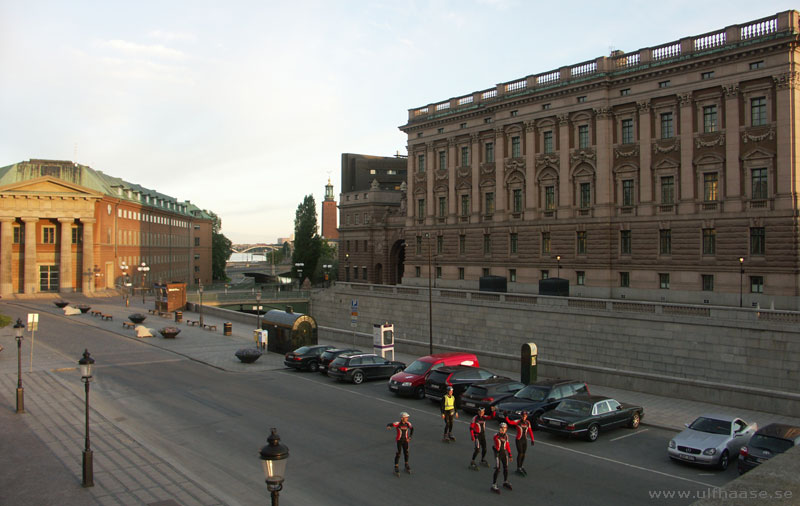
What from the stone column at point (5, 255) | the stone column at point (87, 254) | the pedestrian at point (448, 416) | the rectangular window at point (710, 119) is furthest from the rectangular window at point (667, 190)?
the stone column at point (5, 255)

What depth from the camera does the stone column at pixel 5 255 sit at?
65312mm

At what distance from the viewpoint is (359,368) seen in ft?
89.6

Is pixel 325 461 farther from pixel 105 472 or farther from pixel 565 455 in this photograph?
pixel 565 455

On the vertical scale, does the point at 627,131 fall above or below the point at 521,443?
above

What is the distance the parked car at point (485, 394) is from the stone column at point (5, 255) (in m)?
64.4

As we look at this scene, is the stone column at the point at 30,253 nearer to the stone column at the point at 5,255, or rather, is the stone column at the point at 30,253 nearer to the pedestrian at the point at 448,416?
the stone column at the point at 5,255

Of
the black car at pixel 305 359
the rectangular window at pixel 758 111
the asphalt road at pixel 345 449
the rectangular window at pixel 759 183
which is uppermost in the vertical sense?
the rectangular window at pixel 758 111

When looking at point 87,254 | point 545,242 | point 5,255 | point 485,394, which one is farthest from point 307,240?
point 485,394

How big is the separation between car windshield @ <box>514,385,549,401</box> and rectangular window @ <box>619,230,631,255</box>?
2462 cm

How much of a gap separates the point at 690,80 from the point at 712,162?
5828 millimetres

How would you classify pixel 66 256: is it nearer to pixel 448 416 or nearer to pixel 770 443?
pixel 448 416

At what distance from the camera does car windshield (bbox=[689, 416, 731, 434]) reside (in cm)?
1662

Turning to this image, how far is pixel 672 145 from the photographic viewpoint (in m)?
39.6

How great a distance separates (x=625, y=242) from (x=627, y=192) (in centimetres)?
371
